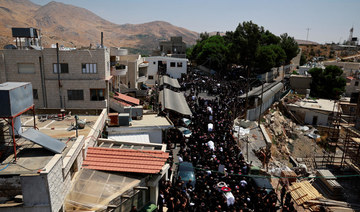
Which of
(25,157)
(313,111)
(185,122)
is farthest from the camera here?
(313,111)

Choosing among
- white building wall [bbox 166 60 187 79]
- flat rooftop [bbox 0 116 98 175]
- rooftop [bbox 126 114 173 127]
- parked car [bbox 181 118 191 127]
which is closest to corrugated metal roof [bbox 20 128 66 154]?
flat rooftop [bbox 0 116 98 175]

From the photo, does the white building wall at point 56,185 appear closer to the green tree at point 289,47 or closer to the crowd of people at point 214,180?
the crowd of people at point 214,180

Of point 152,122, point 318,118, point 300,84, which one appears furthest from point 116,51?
point 300,84

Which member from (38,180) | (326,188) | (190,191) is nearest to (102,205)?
(38,180)

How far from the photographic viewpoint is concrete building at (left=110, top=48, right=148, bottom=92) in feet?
89.4

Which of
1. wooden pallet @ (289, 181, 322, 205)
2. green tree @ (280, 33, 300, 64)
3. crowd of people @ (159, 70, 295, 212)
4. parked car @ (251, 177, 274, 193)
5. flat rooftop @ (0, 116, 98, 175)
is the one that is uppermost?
green tree @ (280, 33, 300, 64)

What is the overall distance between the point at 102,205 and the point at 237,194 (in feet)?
21.8

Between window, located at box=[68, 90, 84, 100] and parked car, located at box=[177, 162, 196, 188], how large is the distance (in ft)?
34.2

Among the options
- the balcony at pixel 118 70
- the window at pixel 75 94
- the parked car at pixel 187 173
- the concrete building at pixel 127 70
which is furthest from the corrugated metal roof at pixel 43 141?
the concrete building at pixel 127 70

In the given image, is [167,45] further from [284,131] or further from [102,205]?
[102,205]

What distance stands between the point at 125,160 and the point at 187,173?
165 inches

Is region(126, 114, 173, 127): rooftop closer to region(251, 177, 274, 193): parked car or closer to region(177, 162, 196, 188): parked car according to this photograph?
region(177, 162, 196, 188): parked car

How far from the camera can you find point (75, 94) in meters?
20.1

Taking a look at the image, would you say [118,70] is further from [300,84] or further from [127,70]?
[300,84]
